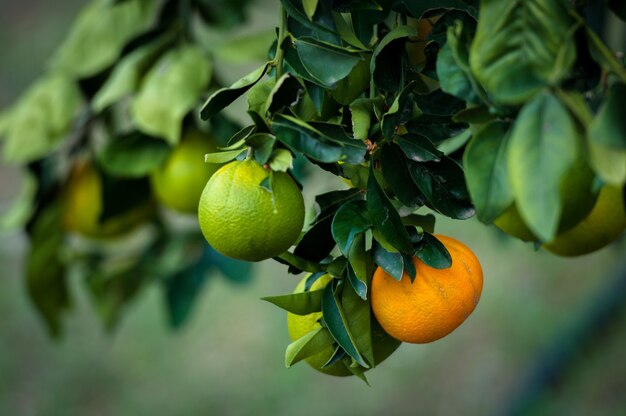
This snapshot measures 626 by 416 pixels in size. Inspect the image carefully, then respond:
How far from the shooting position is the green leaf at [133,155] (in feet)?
3.36

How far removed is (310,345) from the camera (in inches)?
22.5

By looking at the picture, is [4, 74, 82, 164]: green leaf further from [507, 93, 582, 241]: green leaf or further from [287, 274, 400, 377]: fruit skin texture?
[507, 93, 582, 241]: green leaf

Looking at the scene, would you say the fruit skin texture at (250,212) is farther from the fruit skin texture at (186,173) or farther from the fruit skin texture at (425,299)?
the fruit skin texture at (186,173)

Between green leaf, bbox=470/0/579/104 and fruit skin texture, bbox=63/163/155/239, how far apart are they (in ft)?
2.45

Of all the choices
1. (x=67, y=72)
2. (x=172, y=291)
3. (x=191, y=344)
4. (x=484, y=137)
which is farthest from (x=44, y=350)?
(x=484, y=137)

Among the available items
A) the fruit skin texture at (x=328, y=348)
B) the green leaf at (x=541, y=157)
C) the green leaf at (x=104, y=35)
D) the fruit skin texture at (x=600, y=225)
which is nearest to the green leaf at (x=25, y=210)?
the green leaf at (x=104, y=35)

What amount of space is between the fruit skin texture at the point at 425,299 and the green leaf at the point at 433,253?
0.06 feet

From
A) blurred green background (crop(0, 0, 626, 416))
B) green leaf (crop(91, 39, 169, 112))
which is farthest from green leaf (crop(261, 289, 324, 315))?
blurred green background (crop(0, 0, 626, 416))

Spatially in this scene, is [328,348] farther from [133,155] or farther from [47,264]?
[47,264]

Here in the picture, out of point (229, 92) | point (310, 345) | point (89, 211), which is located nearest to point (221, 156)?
point (229, 92)

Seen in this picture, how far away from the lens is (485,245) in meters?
2.46

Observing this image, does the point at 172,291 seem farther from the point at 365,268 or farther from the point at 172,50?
the point at 365,268

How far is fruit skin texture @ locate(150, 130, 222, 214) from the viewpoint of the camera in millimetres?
992

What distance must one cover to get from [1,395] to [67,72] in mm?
1509
